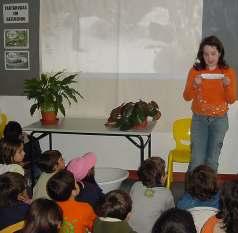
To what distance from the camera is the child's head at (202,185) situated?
237 centimetres

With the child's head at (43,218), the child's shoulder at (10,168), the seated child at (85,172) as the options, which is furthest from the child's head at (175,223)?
the child's shoulder at (10,168)

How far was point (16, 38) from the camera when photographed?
4805 millimetres

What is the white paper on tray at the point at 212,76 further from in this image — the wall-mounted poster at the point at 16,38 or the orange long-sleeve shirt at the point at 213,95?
the wall-mounted poster at the point at 16,38

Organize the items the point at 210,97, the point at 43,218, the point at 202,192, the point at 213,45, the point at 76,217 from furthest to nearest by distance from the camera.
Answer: the point at 210,97
the point at 213,45
the point at 202,192
the point at 76,217
the point at 43,218

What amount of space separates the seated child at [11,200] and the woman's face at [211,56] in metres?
1.92

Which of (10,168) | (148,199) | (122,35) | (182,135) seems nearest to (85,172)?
(10,168)

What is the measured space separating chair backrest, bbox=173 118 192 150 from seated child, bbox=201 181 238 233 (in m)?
2.45

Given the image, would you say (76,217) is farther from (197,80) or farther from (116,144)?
(116,144)

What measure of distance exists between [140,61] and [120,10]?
0.59 meters

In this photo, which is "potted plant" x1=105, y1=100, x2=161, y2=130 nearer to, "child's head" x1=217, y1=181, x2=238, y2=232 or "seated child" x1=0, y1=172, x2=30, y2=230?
"seated child" x1=0, y1=172, x2=30, y2=230

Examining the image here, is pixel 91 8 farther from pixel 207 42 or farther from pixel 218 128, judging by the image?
pixel 218 128

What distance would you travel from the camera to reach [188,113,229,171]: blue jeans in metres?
3.58

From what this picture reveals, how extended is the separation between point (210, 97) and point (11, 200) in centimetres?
196

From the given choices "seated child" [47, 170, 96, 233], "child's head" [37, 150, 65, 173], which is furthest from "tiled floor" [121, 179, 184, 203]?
"seated child" [47, 170, 96, 233]
